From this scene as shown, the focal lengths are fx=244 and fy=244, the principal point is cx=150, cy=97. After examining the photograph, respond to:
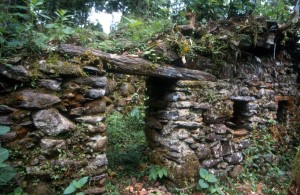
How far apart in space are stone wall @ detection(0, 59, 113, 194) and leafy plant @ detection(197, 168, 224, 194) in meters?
1.70

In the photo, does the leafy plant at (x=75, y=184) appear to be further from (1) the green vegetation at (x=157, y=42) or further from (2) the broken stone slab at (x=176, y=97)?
(2) the broken stone slab at (x=176, y=97)

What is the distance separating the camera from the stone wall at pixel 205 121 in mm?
4184

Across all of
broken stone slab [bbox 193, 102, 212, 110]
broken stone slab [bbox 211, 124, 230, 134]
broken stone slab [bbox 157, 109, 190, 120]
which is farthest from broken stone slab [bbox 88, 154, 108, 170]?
broken stone slab [bbox 211, 124, 230, 134]

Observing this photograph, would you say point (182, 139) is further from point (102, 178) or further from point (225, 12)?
point (225, 12)

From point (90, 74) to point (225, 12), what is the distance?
3.58 m

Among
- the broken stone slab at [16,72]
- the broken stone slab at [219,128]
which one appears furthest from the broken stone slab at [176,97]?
the broken stone slab at [16,72]

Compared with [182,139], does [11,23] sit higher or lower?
higher

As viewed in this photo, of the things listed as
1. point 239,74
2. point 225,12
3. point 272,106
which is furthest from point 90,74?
point 272,106

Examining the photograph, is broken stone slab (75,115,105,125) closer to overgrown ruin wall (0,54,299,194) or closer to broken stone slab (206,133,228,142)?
overgrown ruin wall (0,54,299,194)

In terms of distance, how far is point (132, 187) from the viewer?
13.3 ft

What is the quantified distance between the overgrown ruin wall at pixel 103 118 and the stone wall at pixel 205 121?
17mm

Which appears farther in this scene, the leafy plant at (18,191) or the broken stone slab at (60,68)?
the broken stone slab at (60,68)

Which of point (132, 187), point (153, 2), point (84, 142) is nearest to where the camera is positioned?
point (84, 142)

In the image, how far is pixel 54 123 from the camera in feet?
9.57
